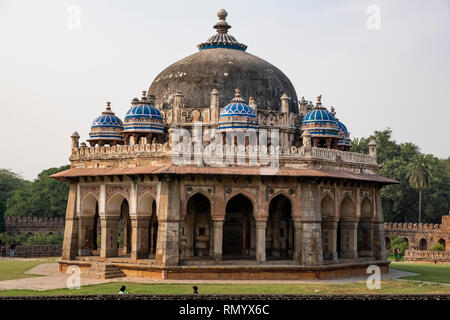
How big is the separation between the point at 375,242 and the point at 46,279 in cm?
1818

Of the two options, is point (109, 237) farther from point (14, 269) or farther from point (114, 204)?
point (14, 269)

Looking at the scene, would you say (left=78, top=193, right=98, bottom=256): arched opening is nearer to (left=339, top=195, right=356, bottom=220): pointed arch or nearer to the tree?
(left=339, top=195, right=356, bottom=220): pointed arch

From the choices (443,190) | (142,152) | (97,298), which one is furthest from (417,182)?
(97,298)

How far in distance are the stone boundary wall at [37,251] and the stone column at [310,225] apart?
23.1 m

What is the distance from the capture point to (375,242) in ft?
Result: 114

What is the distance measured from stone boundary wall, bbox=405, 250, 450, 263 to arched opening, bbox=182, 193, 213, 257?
70.2 ft

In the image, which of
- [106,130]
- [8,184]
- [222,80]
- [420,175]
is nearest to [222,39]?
[222,80]

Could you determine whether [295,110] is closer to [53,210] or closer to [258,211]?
[258,211]

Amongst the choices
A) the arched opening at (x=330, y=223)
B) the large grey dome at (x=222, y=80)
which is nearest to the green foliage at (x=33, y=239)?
the large grey dome at (x=222, y=80)

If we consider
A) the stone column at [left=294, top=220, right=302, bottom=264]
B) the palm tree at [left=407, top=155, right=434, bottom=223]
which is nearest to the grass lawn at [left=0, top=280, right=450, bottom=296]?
the stone column at [left=294, top=220, right=302, bottom=264]

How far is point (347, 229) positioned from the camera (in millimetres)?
32875

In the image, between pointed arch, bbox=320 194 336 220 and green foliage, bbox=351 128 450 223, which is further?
green foliage, bbox=351 128 450 223

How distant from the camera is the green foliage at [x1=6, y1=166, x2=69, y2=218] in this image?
64125 millimetres

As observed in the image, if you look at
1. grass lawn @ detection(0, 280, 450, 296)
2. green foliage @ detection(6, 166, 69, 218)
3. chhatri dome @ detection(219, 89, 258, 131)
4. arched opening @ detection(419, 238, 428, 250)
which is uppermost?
chhatri dome @ detection(219, 89, 258, 131)
